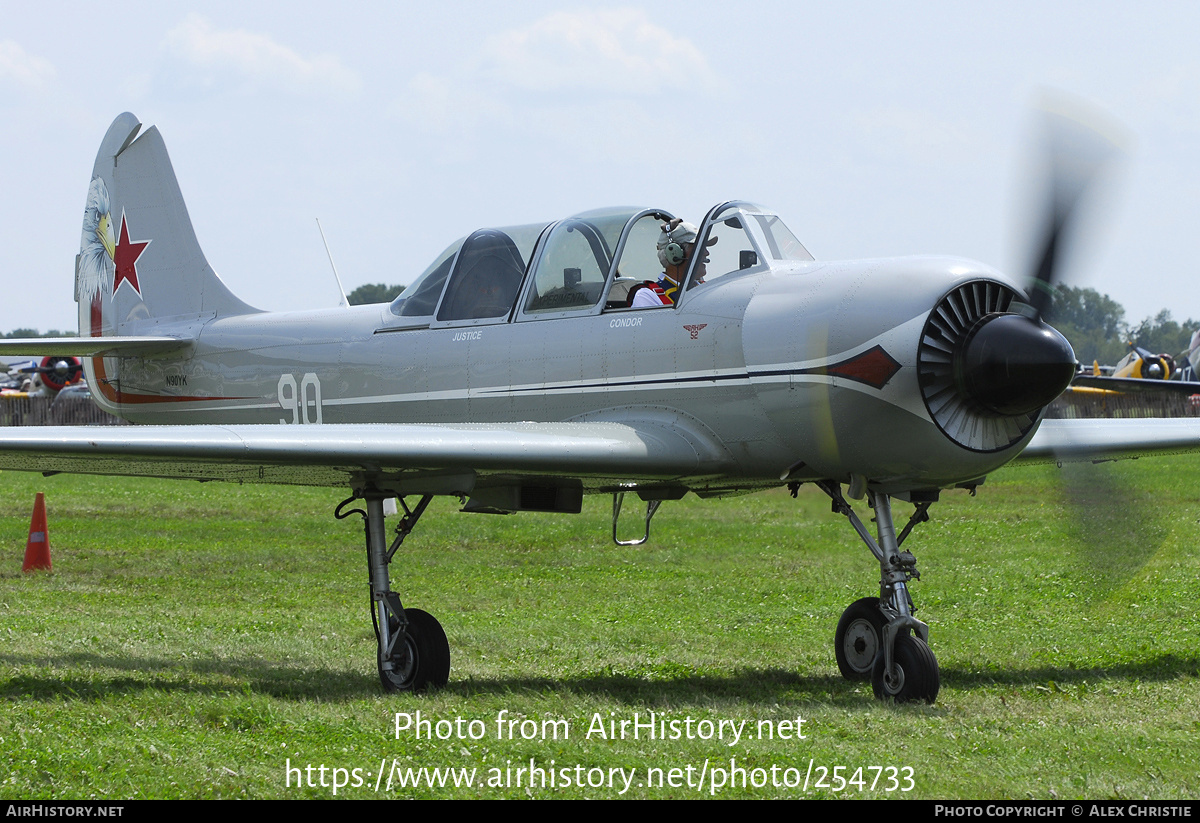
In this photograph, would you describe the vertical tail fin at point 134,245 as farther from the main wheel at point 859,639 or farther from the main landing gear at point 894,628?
the main landing gear at point 894,628

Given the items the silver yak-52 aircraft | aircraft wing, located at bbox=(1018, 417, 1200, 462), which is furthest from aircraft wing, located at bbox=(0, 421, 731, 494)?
aircraft wing, located at bbox=(1018, 417, 1200, 462)

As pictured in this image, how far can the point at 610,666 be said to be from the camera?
800cm

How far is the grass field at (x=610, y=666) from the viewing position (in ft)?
17.4

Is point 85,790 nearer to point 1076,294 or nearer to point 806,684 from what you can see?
point 806,684

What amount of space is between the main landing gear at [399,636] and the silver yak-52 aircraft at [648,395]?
0.01m

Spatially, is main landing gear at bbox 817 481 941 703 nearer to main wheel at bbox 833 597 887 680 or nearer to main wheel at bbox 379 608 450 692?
main wheel at bbox 833 597 887 680

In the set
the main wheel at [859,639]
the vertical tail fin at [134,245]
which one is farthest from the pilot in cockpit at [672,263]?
the vertical tail fin at [134,245]

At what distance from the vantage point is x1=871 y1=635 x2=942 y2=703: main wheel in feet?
21.7

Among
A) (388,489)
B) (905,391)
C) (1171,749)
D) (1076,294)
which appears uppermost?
(1076,294)

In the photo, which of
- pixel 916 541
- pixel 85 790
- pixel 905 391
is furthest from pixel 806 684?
pixel 916 541

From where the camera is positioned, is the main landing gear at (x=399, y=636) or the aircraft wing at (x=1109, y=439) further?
the aircraft wing at (x=1109, y=439)

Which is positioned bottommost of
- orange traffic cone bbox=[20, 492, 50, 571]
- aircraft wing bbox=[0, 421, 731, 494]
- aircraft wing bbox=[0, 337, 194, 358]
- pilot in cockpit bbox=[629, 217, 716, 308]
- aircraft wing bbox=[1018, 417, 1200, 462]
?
orange traffic cone bbox=[20, 492, 50, 571]

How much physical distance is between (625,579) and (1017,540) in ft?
18.6

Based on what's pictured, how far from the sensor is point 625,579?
40.0ft
